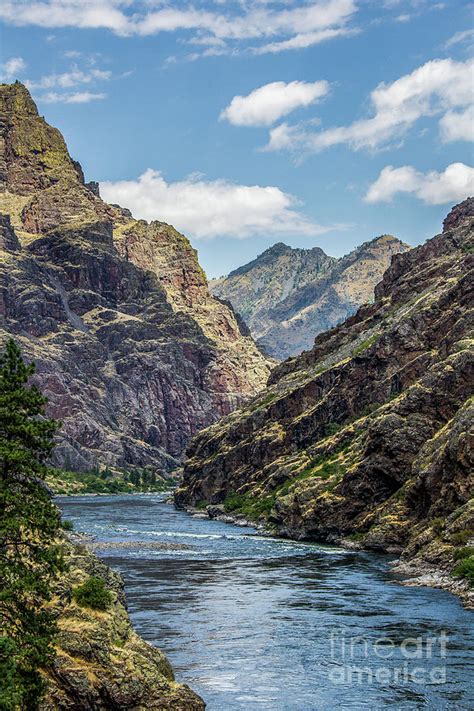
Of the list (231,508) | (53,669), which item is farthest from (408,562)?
(231,508)

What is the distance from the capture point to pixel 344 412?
14638cm

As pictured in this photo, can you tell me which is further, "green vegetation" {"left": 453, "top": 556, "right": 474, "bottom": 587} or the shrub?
the shrub

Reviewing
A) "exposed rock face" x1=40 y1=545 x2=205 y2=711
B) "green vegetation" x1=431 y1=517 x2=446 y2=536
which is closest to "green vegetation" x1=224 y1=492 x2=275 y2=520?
"green vegetation" x1=431 y1=517 x2=446 y2=536

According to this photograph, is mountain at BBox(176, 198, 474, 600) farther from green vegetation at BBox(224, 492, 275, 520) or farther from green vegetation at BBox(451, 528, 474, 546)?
green vegetation at BBox(224, 492, 275, 520)

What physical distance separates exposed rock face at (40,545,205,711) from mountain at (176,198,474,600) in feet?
138

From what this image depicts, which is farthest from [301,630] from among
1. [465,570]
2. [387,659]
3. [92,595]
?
[92,595]

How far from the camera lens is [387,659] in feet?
150

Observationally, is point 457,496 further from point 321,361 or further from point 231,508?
point 321,361

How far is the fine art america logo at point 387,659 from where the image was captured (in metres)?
42.2

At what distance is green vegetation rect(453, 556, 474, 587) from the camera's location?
66.7 metres

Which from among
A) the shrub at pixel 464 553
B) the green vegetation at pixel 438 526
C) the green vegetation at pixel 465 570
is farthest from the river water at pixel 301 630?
the shrub at pixel 464 553

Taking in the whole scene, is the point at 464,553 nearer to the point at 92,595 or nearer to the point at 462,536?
the point at 462,536

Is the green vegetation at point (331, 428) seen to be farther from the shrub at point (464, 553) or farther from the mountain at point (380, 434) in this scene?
the shrub at point (464, 553)

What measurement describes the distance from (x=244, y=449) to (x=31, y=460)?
145 meters
